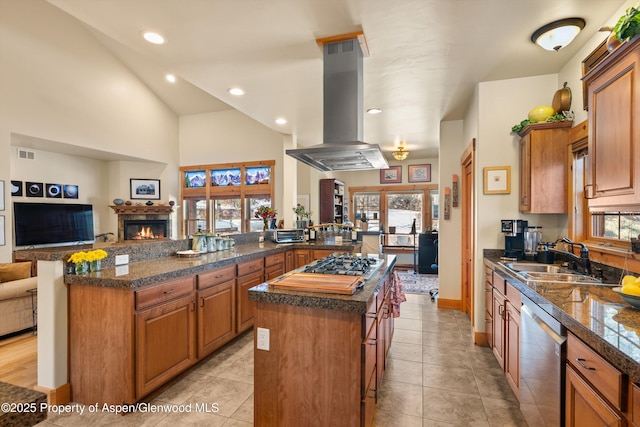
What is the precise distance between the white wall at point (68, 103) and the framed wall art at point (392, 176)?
17.3 ft

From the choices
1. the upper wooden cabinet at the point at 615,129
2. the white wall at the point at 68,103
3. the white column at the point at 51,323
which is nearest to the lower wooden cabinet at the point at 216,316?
the white column at the point at 51,323

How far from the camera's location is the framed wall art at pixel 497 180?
3.02m

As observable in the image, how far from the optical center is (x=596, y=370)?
117 centimetres

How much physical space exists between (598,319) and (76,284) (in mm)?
3023

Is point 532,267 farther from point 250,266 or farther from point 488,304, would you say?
point 250,266

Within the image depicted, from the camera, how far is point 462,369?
2.70 meters

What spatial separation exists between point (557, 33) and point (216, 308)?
3.46 meters

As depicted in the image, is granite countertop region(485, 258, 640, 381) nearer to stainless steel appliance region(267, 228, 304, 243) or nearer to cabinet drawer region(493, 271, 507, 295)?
cabinet drawer region(493, 271, 507, 295)

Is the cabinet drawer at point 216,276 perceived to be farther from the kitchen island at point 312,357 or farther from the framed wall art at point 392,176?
the framed wall art at point 392,176

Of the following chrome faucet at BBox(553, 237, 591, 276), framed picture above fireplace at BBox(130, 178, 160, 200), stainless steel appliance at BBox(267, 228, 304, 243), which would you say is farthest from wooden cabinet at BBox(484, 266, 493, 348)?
framed picture above fireplace at BBox(130, 178, 160, 200)

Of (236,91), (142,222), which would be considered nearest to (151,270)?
(236,91)

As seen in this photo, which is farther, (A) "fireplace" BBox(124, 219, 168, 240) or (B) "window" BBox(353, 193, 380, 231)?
(B) "window" BBox(353, 193, 380, 231)

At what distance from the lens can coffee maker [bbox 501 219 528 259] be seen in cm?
284

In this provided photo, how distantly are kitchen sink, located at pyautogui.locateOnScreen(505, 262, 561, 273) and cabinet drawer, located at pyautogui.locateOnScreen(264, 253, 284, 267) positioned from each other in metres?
2.52
